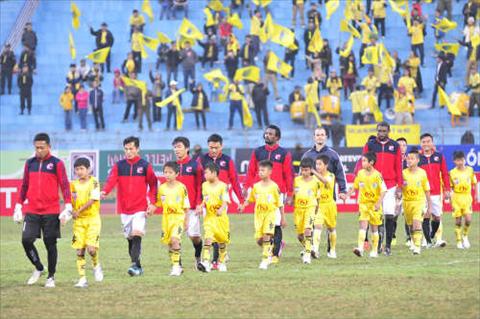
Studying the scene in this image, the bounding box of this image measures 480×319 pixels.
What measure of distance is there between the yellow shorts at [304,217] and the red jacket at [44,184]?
469 centimetres

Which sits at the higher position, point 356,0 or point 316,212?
point 356,0

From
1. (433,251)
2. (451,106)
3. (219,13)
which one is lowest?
(433,251)

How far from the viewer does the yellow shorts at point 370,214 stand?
20.5 m

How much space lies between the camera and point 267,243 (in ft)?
60.5

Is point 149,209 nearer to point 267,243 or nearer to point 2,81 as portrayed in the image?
point 267,243

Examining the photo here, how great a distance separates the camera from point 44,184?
53.8ft

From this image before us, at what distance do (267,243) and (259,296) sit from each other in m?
3.55

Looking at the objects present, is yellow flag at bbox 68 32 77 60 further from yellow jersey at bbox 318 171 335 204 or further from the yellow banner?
yellow jersey at bbox 318 171 335 204

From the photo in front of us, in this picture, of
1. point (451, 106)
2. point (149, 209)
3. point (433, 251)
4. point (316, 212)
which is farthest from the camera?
point (451, 106)

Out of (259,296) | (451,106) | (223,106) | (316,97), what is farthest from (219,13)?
(259,296)

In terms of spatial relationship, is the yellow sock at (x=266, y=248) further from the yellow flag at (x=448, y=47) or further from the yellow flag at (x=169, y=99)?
the yellow flag at (x=448, y=47)

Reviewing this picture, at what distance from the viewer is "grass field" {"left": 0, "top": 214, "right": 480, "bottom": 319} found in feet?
45.1

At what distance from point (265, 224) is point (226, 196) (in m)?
0.92

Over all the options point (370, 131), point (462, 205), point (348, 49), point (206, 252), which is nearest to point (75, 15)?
point (348, 49)
